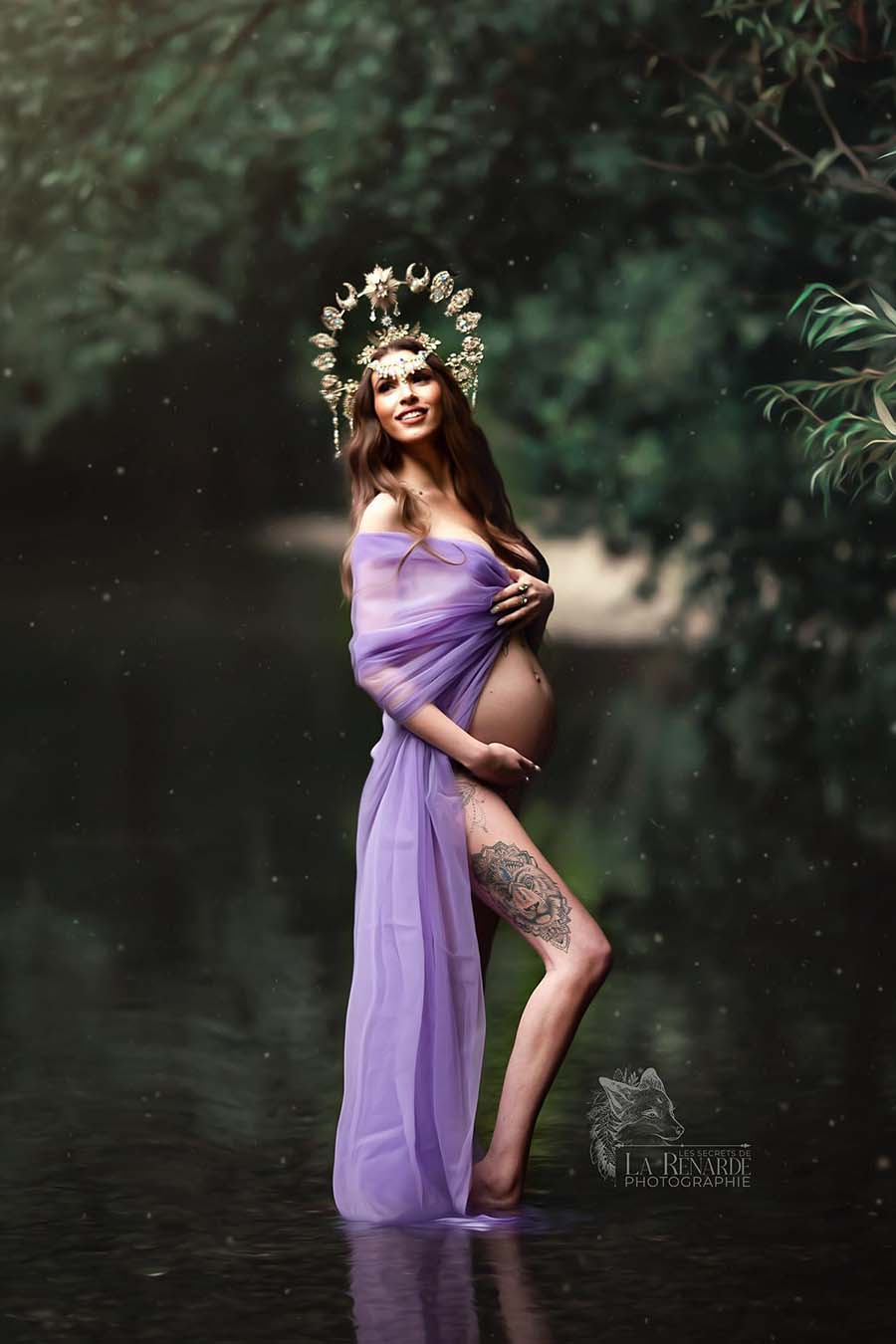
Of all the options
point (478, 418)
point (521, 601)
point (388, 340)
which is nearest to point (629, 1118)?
point (521, 601)

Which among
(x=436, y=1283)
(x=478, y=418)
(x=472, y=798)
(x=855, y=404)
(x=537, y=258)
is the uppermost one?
(x=537, y=258)

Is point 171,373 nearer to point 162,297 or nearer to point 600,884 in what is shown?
point 162,297

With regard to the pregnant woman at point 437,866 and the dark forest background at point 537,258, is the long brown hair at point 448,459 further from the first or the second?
the dark forest background at point 537,258

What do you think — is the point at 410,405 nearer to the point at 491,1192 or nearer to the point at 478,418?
the point at 491,1192

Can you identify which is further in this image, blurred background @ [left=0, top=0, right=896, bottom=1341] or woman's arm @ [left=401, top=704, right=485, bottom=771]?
blurred background @ [left=0, top=0, right=896, bottom=1341]

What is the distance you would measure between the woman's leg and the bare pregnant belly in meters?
0.10

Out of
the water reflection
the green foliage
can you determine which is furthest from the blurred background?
the water reflection

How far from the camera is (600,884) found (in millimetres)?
6578

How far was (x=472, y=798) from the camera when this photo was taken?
12.7ft

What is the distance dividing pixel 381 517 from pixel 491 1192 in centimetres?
115

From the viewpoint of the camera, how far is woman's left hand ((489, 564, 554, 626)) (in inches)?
154

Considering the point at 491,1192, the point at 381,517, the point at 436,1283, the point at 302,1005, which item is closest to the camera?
the point at 436,1283

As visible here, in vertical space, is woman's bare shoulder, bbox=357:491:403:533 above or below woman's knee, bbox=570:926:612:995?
above

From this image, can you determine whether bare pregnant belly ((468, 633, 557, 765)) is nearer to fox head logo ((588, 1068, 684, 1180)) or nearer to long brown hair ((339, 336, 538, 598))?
long brown hair ((339, 336, 538, 598))
